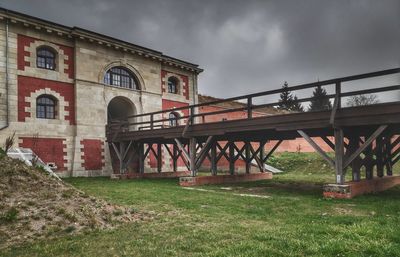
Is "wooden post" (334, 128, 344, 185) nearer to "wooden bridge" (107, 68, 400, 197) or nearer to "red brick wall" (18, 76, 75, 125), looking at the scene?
"wooden bridge" (107, 68, 400, 197)

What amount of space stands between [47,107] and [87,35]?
5.18 meters

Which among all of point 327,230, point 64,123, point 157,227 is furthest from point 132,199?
point 64,123

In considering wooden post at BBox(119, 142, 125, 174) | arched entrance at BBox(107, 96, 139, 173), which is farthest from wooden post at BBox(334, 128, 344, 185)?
wooden post at BBox(119, 142, 125, 174)

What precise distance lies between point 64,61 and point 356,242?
1983cm

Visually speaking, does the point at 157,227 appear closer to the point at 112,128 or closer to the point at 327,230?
the point at 327,230

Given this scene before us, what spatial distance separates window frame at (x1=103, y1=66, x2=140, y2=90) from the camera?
896 inches

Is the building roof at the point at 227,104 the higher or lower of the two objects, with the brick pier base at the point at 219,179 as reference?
higher

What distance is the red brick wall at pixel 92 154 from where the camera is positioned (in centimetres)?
2062

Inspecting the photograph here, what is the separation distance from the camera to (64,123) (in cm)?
2006

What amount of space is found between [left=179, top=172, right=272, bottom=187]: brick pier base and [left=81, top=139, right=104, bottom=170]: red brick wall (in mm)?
8405

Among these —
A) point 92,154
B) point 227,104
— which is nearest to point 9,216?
point 92,154

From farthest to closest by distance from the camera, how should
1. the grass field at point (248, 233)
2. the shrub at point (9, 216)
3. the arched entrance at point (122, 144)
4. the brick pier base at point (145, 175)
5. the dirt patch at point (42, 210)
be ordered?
the arched entrance at point (122, 144) < the brick pier base at point (145, 175) < the shrub at point (9, 216) < the dirt patch at point (42, 210) < the grass field at point (248, 233)

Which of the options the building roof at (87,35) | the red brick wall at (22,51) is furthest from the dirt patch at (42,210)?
the building roof at (87,35)

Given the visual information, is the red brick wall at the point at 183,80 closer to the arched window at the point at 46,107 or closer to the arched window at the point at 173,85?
the arched window at the point at 173,85
